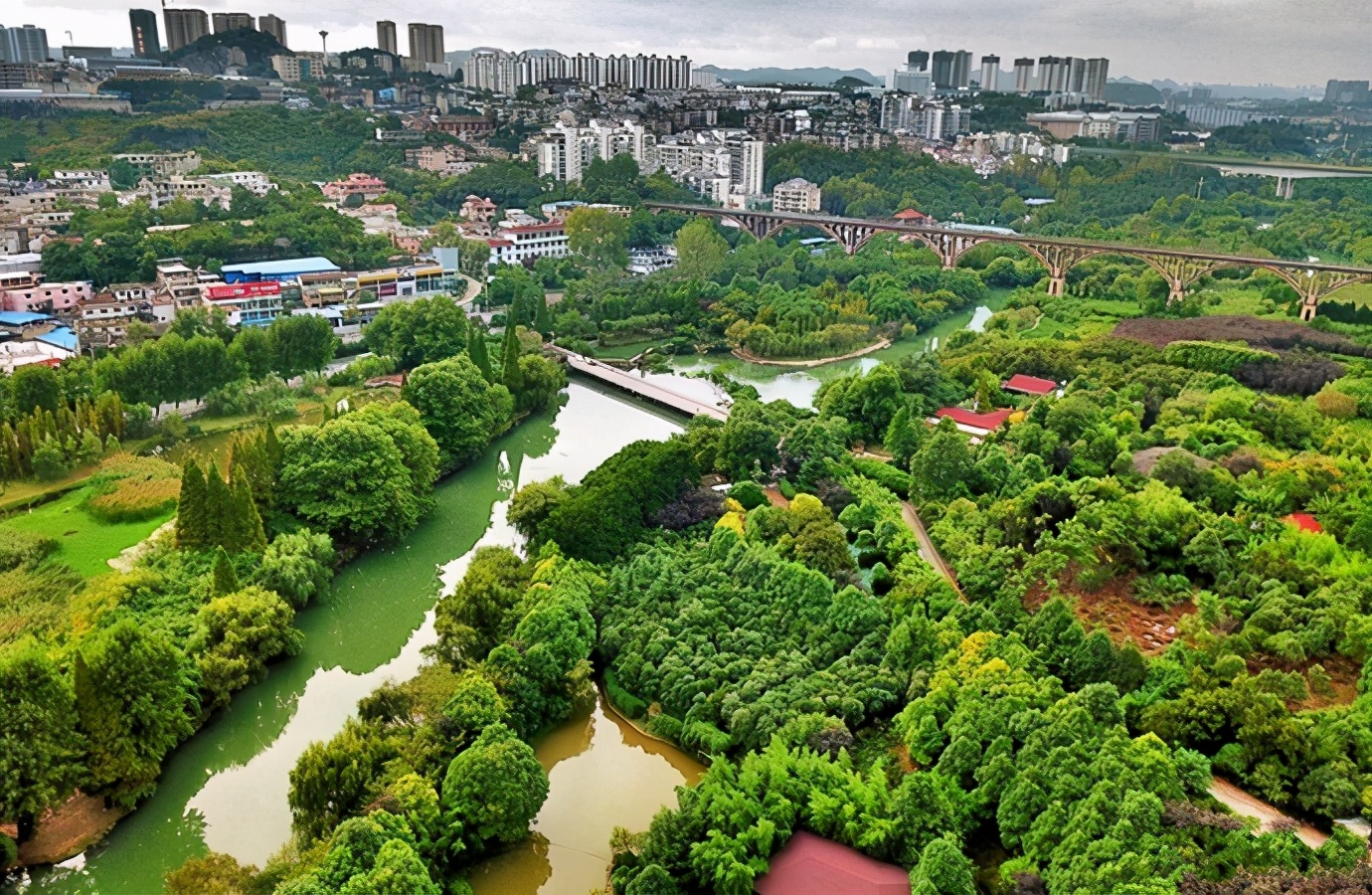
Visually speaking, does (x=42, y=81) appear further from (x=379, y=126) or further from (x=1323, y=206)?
(x=1323, y=206)

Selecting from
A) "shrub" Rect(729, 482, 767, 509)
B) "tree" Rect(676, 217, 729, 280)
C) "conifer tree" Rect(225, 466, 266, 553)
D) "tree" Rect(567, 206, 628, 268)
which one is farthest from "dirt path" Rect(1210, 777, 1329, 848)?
"tree" Rect(567, 206, 628, 268)

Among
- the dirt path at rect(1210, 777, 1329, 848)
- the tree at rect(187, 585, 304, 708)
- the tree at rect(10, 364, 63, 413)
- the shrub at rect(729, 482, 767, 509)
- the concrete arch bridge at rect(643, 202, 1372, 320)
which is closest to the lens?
the dirt path at rect(1210, 777, 1329, 848)

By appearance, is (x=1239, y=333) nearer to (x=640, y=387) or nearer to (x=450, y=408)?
Result: (x=640, y=387)

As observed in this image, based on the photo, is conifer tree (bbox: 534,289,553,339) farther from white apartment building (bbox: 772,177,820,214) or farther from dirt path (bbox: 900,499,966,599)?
white apartment building (bbox: 772,177,820,214)

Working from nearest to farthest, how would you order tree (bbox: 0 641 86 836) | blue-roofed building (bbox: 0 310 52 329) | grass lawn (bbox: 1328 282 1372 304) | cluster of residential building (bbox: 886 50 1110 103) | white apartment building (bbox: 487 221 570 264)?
tree (bbox: 0 641 86 836) < blue-roofed building (bbox: 0 310 52 329) < grass lawn (bbox: 1328 282 1372 304) < white apartment building (bbox: 487 221 570 264) < cluster of residential building (bbox: 886 50 1110 103)

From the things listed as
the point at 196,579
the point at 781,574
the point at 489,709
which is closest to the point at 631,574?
the point at 781,574
